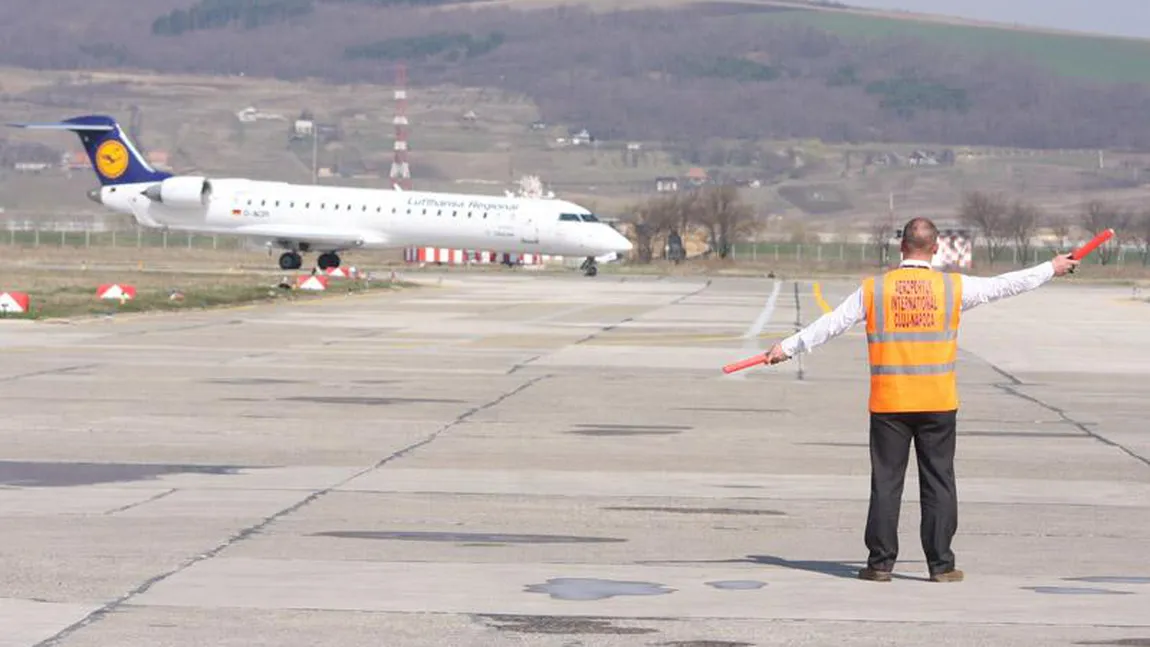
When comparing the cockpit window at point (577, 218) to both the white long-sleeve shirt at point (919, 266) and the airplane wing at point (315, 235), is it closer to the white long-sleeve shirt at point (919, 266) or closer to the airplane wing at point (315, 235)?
the airplane wing at point (315, 235)

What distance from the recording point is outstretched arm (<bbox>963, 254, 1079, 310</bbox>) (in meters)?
13.0

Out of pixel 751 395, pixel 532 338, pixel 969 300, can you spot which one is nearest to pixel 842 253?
pixel 532 338

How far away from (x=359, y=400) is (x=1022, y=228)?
393 feet

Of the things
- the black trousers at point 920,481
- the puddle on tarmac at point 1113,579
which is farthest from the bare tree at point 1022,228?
the puddle on tarmac at point 1113,579

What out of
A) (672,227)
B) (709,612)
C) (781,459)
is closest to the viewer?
(709,612)

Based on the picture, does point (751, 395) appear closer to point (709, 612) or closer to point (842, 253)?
point (709, 612)

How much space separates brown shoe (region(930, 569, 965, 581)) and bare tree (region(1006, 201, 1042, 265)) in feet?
395

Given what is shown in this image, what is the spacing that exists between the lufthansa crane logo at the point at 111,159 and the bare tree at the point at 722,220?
160 ft

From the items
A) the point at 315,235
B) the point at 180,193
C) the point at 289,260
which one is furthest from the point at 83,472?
the point at 180,193

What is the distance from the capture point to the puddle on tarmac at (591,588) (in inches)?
453

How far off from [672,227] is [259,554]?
11112cm

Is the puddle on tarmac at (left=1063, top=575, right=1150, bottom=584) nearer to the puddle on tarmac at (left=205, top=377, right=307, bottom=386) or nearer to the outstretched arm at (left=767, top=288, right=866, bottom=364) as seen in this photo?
the outstretched arm at (left=767, top=288, right=866, bottom=364)

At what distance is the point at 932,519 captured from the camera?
1254 cm

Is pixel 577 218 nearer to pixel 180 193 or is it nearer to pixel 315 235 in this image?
pixel 315 235
